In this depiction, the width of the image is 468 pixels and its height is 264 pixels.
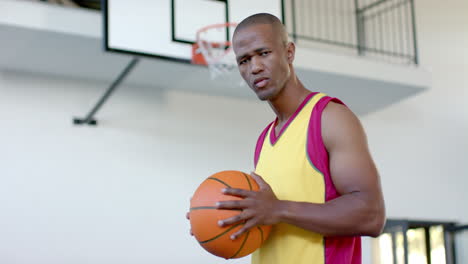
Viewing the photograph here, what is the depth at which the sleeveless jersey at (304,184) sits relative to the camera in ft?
5.40

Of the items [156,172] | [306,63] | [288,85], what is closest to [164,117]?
[156,172]

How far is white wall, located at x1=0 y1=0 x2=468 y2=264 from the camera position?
6.02 m

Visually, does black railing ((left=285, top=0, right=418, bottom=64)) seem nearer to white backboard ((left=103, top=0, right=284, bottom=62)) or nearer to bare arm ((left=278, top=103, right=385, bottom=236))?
white backboard ((left=103, top=0, right=284, bottom=62))

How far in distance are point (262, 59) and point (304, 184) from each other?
0.37 meters

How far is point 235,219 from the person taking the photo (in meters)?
1.55

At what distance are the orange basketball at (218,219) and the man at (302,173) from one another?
3 centimetres

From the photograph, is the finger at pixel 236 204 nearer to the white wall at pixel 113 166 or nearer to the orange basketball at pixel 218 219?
the orange basketball at pixel 218 219

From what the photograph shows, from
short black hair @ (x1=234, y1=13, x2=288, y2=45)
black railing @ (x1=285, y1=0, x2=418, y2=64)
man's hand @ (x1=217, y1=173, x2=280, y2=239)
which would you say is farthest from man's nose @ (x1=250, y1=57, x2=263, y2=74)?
black railing @ (x1=285, y1=0, x2=418, y2=64)

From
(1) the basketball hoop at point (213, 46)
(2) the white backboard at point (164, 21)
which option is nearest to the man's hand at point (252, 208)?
(2) the white backboard at point (164, 21)

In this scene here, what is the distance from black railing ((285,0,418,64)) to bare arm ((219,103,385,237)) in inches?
249

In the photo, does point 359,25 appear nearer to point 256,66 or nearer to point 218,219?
point 256,66

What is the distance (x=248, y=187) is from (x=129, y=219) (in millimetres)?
4919

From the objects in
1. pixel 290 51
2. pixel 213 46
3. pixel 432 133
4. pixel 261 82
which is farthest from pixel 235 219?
pixel 432 133

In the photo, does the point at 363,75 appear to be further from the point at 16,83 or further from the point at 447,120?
the point at 16,83
